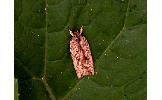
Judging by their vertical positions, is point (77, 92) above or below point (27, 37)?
below

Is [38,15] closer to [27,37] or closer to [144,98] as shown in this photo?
[27,37]

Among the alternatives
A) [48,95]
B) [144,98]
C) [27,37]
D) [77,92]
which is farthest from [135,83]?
[27,37]

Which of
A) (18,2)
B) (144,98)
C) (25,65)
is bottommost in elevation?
(144,98)
